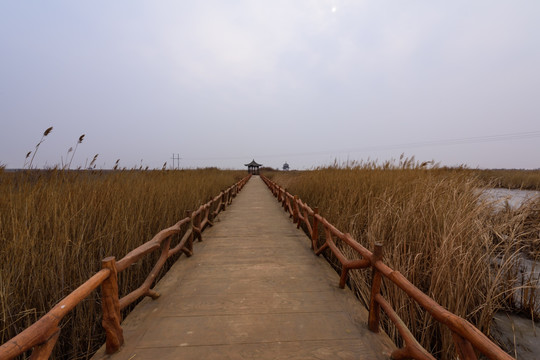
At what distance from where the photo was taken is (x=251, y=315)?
82.9 inches

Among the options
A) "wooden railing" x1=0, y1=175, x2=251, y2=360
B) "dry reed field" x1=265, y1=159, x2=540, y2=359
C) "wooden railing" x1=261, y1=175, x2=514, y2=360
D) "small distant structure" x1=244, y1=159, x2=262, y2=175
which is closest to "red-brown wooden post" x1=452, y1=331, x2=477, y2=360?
"wooden railing" x1=261, y1=175, x2=514, y2=360

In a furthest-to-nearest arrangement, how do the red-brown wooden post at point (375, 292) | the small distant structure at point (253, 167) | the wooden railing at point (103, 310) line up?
the small distant structure at point (253, 167)
the red-brown wooden post at point (375, 292)
the wooden railing at point (103, 310)

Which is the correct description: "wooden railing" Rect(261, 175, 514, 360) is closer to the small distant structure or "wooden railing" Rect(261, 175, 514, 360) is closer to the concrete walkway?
the concrete walkway

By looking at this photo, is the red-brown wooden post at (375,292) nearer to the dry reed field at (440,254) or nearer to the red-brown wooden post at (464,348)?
the dry reed field at (440,254)

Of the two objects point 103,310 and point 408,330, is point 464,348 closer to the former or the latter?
point 408,330

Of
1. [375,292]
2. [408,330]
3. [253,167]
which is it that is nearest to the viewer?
[408,330]

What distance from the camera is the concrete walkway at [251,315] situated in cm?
169

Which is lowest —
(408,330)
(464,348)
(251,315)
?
(251,315)

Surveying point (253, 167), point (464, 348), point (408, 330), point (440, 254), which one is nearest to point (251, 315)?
point (408, 330)

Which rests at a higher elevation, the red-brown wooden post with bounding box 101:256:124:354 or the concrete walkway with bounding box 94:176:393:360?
the red-brown wooden post with bounding box 101:256:124:354

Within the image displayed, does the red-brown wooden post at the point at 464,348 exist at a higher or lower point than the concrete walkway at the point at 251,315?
higher

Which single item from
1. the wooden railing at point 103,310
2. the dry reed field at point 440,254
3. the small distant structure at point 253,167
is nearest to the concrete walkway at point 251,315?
the wooden railing at point 103,310

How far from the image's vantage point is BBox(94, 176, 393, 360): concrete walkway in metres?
1.69

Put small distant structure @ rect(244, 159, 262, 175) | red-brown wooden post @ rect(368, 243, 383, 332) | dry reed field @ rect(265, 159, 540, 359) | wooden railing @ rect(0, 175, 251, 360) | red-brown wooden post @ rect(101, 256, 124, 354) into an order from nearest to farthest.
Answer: wooden railing @ rect(0, 175, 251, 360), red-brown wooden post @ rect(101, 256, 124, 354), red-brown wooden post @ rect(368, 243, 383, 332), dry reed field @ rect(265, 159, 540, 359), small distant structure @ rect(244, 159, 262, 175)
